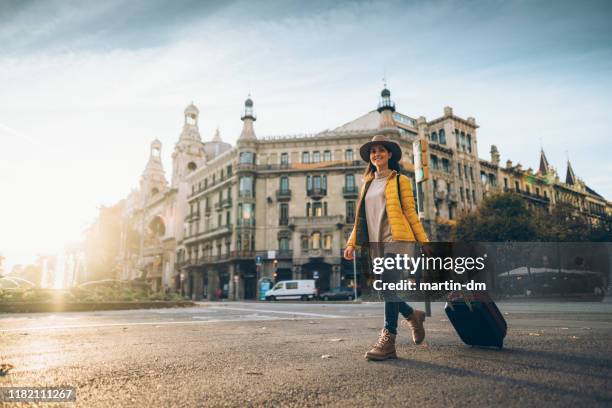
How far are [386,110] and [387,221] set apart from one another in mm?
40136

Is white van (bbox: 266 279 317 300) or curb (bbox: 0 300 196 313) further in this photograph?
white van (bbox: 266 279 317 300)

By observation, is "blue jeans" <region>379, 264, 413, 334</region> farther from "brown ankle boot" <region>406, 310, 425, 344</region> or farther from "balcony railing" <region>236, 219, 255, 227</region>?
"balcony railing" <region>236, 219, 255, 227</region>

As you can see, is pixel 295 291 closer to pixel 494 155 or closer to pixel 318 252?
pixel 318 252

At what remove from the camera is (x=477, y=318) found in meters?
3.21

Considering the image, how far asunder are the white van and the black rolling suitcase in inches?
1122

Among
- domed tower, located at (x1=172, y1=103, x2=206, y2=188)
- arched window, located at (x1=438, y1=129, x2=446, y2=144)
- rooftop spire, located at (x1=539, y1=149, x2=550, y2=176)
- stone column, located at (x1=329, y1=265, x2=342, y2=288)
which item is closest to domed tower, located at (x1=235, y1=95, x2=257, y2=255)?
stone column, located at (x1=329, y1=265, x2=342, y2=288)

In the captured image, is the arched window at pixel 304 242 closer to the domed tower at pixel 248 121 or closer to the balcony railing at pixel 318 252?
the balcony railing at pixel 318 252

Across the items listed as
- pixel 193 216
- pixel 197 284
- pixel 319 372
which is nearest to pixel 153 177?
pixel 193 216

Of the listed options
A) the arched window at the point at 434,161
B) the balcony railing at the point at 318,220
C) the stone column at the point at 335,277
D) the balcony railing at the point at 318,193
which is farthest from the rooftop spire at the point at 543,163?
the stone column at the point at 335,277

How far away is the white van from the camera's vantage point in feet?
103

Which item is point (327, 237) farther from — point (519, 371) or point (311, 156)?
point (519, 371)

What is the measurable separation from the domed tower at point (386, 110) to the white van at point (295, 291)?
18976 mm

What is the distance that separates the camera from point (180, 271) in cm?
5403

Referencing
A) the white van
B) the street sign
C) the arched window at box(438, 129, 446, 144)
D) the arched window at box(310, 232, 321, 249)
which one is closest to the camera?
the street sign
